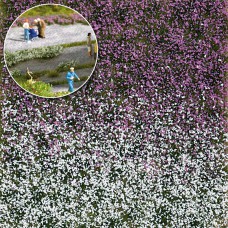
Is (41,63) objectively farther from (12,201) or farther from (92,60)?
(12,201)

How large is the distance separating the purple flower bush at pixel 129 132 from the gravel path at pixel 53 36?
0.15 m

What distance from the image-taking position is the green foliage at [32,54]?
15.9 feet

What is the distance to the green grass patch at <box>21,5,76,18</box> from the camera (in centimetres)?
494

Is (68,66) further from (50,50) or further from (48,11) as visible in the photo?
(48,11)

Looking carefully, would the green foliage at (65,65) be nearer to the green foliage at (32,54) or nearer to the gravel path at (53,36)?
the green foliage at (32,54)

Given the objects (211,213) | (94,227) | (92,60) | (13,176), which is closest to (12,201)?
(13,176)

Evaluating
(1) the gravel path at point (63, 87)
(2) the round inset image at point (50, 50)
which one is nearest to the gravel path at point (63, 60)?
(2) the round inset image at point (50, 50)

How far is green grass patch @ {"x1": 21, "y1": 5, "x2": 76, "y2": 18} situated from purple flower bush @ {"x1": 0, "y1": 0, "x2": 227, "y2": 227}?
102 mm

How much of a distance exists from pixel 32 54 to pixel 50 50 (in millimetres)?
213

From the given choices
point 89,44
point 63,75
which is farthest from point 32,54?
point 89,44

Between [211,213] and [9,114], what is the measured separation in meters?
2.64

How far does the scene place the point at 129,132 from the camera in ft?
16.3

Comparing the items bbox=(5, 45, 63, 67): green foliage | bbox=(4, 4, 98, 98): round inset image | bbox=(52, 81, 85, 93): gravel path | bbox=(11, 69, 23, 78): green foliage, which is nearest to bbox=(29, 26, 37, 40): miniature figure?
bbox=(4, 4, 98, 98): round inset image

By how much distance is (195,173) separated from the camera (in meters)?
4.99
